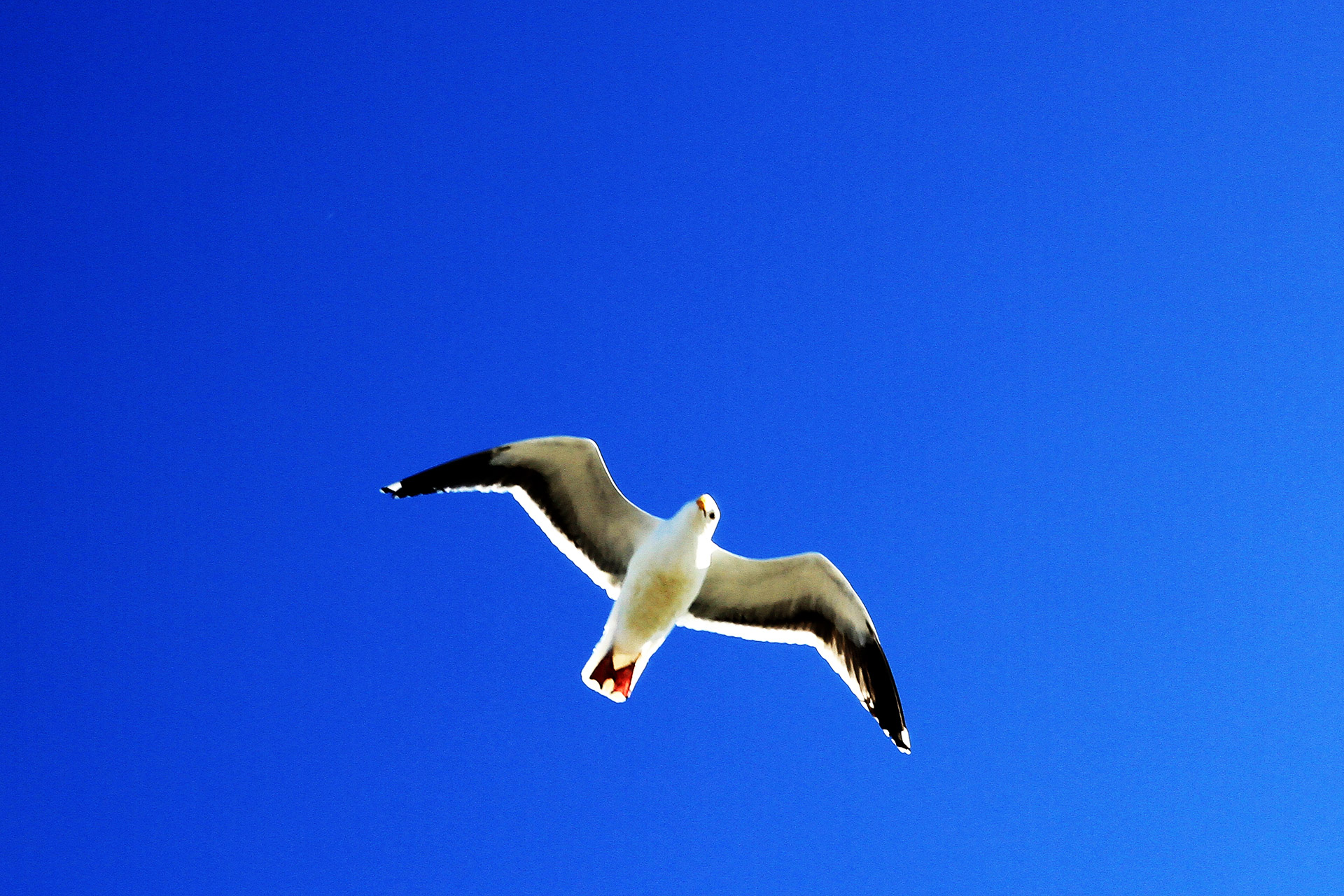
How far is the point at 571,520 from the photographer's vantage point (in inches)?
321

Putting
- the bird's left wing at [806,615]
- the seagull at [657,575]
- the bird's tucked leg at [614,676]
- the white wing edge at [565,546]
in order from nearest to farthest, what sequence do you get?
the bird's tucked leg at [614,676], the seagull at [657,575], the white wing edge at [565,546], the bird's left wing at [806,615]

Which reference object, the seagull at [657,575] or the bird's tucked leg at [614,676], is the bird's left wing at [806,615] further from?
the bird's tucked leg at [614,676]

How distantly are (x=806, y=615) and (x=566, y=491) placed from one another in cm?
224

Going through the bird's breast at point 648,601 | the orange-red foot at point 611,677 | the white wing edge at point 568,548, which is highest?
the white wing edge at point 568,548

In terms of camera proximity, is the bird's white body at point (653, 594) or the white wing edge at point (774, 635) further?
the white wing edge at point (774, 635)

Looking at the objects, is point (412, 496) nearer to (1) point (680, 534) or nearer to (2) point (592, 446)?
(2) point (592, 446)

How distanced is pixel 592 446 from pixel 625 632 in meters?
1.44

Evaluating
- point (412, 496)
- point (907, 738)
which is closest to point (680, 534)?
point (412, 496)

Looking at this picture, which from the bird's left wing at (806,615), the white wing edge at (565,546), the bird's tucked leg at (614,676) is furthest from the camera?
the bird's left wing at (806,615)

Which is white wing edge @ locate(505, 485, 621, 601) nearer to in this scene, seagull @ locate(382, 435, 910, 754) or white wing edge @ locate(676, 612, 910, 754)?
seagull @ locate(382, 435, 910, 754)

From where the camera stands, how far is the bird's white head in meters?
7.62

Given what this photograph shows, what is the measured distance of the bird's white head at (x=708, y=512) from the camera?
7.62 metres

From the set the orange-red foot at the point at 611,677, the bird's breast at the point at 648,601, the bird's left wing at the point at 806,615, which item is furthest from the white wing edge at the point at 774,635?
the orange-red foot at the point at 611,677

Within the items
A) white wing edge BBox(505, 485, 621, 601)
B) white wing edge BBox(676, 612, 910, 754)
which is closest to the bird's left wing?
white wing edge BBox(676, 612, 910, 754)
